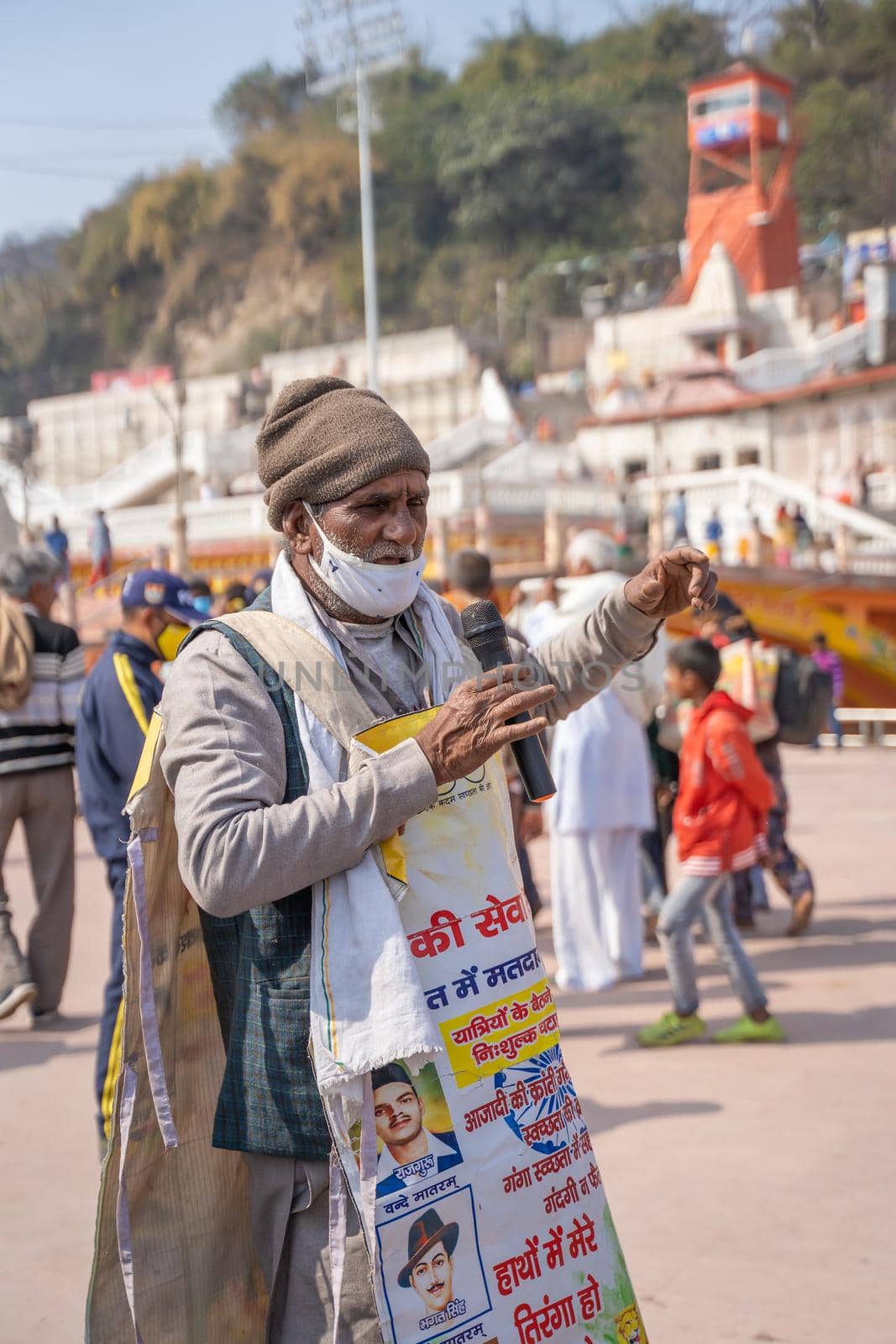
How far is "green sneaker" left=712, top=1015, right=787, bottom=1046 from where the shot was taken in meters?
5.21

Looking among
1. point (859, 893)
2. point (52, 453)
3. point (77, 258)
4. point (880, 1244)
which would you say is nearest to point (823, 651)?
point (859, 893)

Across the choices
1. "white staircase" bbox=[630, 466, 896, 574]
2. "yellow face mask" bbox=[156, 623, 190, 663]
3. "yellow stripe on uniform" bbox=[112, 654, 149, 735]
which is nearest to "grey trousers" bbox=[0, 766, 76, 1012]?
"yellow face mask" bbox=[156, 623, 190, 663]

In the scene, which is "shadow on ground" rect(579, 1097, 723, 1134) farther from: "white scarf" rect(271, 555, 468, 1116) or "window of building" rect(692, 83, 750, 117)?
"window of building" rect(692, 83, 750, 117)

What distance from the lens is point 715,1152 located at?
166 inches

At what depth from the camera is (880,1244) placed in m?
3.55

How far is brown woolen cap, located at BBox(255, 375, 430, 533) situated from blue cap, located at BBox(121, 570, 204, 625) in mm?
2358

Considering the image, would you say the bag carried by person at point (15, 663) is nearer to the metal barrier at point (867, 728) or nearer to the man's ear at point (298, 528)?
the man's ear at point (298, 528)

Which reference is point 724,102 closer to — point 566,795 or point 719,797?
point 566,795

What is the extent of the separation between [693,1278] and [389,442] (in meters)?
2.28

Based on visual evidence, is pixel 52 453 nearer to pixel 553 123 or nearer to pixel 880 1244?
pixel 553 123

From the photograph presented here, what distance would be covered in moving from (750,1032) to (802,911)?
1.80 metres

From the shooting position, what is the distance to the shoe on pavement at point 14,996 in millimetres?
5418

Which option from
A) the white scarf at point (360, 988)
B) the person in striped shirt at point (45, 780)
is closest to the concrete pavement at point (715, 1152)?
the person in striped shirt at point (45, 780)

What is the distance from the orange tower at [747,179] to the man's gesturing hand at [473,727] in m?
45.1
